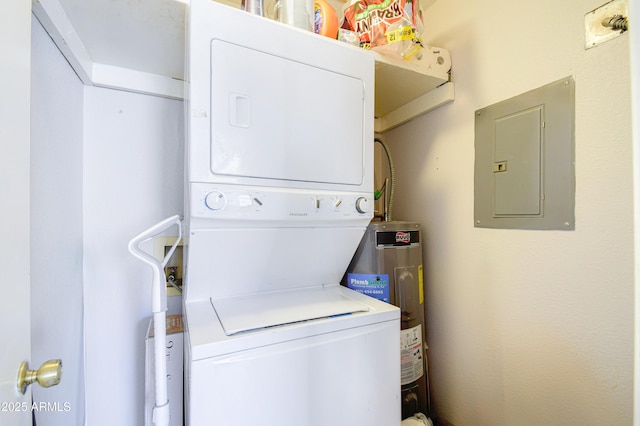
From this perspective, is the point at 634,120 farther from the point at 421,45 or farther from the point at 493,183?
the point at 421,45

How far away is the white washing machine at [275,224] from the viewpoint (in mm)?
813

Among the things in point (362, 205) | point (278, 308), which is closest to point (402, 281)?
point (362, 205)

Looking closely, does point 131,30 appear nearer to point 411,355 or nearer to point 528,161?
point 528,161

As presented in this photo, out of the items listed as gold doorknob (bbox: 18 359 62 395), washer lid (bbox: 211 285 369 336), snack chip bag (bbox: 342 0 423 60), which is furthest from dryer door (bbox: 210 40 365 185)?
gold doorknob (bbox: 18 359 62 395)

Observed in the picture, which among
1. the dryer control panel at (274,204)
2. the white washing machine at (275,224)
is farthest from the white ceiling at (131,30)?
the dryer control panel at (274,204)

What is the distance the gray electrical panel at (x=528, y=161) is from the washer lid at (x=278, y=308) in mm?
815

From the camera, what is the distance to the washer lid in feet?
2.88

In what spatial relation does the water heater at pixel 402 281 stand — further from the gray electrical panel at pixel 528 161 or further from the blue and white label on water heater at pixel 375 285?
the gray electrical panel at pixel 528 161

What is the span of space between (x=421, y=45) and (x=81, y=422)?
2.43 m

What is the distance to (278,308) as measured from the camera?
1.02 meters

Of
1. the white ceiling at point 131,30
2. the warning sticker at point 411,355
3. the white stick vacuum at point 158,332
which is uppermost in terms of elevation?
the white ceiling at point 131,30

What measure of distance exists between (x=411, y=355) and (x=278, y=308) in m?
0.84

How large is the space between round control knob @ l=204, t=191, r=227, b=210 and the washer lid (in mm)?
385

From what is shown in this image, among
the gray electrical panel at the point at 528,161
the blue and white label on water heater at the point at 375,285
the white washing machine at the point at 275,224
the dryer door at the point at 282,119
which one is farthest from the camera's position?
the blue and white label on water heater at the point at 375,285
